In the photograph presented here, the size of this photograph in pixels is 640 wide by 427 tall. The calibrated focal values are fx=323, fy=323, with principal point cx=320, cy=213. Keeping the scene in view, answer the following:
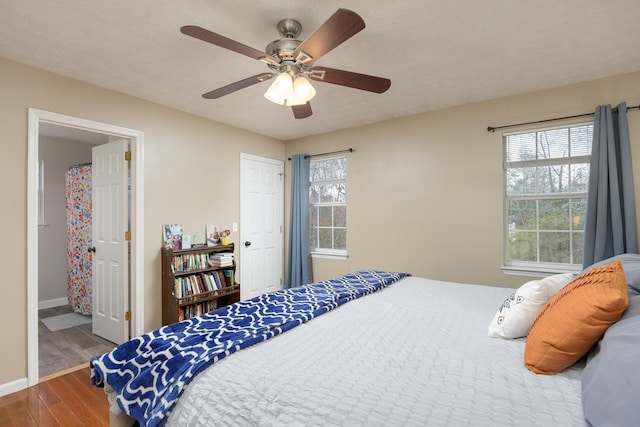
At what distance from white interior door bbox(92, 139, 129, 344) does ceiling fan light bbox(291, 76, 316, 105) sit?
217 cm

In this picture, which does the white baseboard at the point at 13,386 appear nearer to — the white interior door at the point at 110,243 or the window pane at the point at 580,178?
the white interior door at the point at 110,243

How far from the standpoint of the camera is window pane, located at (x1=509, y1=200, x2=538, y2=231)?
129 inches

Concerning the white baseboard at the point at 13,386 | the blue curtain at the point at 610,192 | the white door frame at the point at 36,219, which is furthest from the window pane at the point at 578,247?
the white baseboard at the point at 13,386

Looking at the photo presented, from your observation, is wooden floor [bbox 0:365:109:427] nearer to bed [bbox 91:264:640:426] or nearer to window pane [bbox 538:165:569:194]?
bed [bbox 91:264:640:426]

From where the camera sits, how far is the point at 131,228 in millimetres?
3260

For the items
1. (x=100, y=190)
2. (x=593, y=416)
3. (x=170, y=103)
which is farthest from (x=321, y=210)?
(x=593, y=416)

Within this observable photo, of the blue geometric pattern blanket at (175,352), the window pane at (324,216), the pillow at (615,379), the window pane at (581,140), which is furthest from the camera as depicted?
the window pane at (324,216)

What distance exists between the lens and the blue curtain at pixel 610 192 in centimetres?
268

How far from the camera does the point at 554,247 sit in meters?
3.17

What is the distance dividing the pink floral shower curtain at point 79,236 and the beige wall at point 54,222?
10.8 inches

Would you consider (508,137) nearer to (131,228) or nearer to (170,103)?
(170,103)

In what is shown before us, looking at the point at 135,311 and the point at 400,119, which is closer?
the point at 135,311

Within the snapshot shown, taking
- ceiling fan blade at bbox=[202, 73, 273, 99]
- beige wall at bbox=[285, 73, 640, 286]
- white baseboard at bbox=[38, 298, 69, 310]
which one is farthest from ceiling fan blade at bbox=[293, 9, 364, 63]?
white baseboard at bbox=[38, 298, 69, 310]

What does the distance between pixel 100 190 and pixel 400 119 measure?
3.54m
